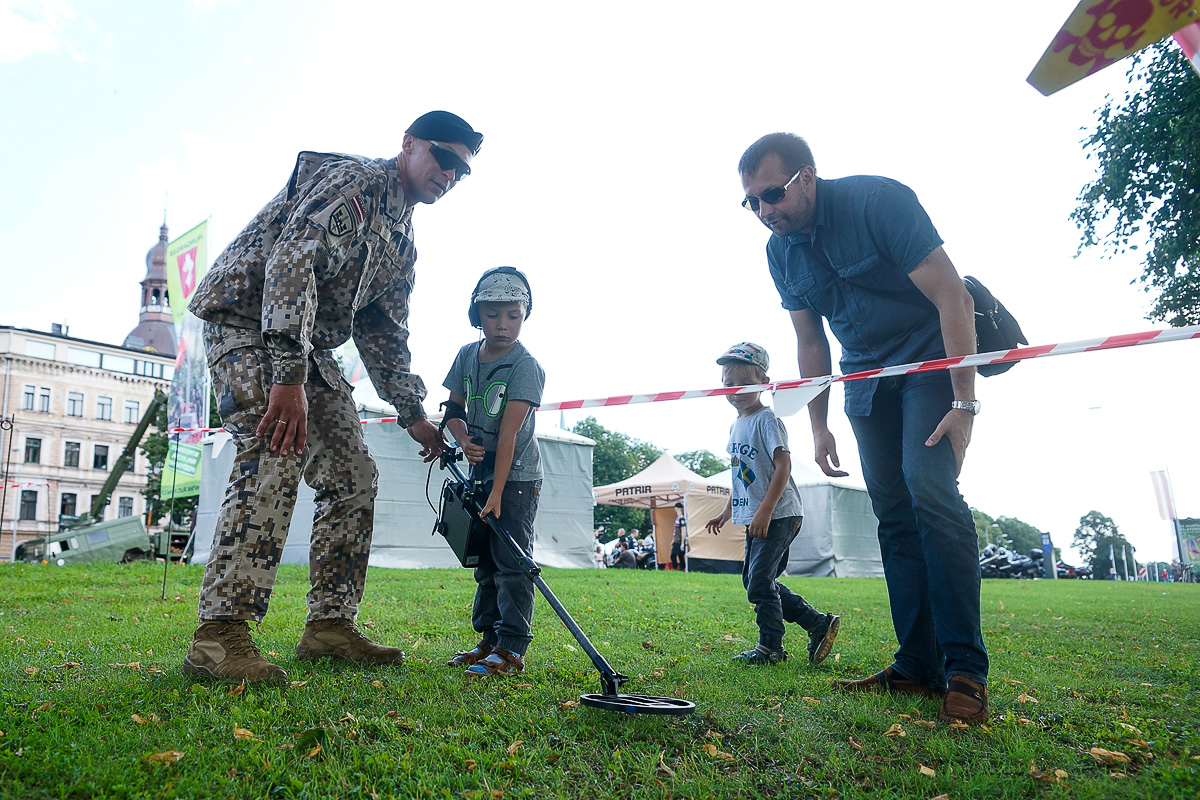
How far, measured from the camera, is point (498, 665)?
3.11 m

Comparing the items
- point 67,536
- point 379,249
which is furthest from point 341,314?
point 67,536

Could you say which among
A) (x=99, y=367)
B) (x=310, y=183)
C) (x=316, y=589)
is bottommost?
(x=316, y=589)

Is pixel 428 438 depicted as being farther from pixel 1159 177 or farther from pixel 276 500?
pixel 1159 177

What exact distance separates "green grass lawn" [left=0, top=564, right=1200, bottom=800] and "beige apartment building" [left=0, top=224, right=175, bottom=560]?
197ft

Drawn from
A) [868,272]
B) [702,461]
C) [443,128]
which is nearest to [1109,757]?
[868,272]

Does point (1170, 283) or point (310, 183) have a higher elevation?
point (1170, 283)

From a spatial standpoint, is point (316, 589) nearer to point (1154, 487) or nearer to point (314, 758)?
point (314, 758)

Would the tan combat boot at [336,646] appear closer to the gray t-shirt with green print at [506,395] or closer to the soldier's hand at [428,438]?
the soldier's hand at [428,438]

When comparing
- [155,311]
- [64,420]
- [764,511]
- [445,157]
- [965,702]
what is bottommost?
[965,702]

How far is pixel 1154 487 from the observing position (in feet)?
107

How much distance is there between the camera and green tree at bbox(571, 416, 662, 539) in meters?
57.0

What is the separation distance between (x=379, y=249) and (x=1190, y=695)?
3852mm

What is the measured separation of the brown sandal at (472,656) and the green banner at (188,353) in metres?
12.6

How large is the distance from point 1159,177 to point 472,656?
1374 cm
